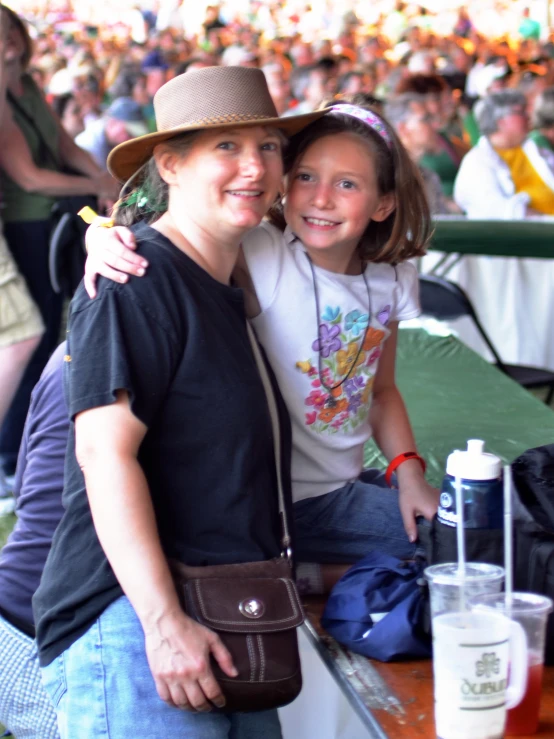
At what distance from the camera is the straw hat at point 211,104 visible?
139 centimetres

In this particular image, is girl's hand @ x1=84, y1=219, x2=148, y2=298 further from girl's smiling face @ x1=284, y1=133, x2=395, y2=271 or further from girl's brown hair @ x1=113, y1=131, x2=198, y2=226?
girl's smiling face @ x1=284, y1=133, x2=395, y2=271

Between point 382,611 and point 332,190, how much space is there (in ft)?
2.33

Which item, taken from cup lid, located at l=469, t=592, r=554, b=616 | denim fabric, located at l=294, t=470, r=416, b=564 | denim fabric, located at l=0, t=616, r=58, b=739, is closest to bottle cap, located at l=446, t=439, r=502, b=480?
cup lid, located at l=469, t=592, r=554, b=616

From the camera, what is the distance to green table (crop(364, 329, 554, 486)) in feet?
9.17

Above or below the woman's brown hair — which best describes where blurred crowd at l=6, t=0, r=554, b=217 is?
below

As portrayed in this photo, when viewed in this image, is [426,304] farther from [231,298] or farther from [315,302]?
[231,298]

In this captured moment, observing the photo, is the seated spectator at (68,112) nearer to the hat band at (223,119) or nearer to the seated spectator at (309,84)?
the seated spectator at (309,84)

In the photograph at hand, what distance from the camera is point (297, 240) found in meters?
1.80

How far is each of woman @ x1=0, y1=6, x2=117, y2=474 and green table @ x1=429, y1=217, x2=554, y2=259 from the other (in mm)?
1692

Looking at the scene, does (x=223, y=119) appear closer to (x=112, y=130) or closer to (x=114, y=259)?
(x=114, y=259)

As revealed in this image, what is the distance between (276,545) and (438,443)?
148 cm

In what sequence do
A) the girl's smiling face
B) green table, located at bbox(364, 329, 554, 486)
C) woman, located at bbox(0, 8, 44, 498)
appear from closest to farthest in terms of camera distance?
1. the girl's smiling face
2. green table, located at bbox(364, 329, 554, 486)
3. woman, located at bbox(0, 8, 44, 498)

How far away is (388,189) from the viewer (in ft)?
5.84

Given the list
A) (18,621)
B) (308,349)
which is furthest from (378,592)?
(18,621)
